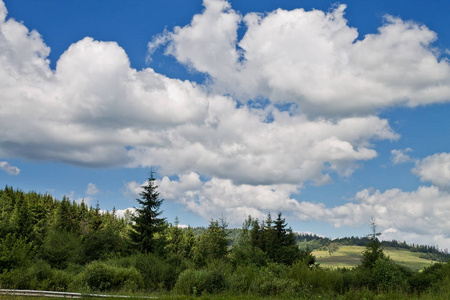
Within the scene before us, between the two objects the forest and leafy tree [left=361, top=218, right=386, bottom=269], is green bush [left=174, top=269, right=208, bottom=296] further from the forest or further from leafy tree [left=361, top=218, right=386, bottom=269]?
leafy tree [left=361, top=218, right=386, bottom=269]

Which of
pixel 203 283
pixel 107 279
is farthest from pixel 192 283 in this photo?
pixel 107 279

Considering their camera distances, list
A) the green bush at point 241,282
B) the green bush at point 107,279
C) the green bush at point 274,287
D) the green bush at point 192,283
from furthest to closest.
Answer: the green bush at point 107,279 → the green bush at point 192,283 → the green bush at point 241,282 → the green bush at point 274,287

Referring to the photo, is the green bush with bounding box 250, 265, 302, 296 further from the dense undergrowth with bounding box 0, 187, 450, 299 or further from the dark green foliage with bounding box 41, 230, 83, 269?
the dark green foliage with bounding box 41, 230, 83, 269

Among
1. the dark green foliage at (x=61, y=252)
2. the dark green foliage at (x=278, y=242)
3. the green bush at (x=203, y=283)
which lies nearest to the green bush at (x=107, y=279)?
the green bush at (x=203, y=283)

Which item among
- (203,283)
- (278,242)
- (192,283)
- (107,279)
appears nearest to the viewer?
(203,283)

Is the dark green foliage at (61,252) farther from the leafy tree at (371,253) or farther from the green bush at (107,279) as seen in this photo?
the leafy tree at (371,253)

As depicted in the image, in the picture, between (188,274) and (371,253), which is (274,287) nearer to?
(188,274)

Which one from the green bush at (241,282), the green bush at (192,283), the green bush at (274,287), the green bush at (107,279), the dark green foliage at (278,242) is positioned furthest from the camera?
the dark green foliage at (278,242)

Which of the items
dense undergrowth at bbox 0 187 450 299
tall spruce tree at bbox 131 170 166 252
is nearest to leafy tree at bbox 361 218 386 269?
dense undergrowth at bbox 0 187 450 299

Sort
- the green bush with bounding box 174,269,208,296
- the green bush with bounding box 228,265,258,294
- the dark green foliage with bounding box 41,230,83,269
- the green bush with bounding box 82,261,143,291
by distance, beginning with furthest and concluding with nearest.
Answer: the dark green foliage with bounding box 41,230,83,269, the green bush with bounding box 82,261,143,291, the green bush with bounding box 174,269,208,296, the green bush with bounding box 228,265,258,294

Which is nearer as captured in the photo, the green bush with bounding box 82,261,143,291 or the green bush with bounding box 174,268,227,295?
the green bush with bounding box 174,268,227,295

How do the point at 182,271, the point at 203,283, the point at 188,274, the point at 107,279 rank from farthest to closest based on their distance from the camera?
the point at 182,271 < the point at 107,279 < the point at 188,274 < the point at 203,283

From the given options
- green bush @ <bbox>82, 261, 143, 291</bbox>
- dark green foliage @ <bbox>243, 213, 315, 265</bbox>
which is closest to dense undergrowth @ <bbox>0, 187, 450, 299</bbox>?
green bush @ <bbox>82, 261, 143, 291</bbox>

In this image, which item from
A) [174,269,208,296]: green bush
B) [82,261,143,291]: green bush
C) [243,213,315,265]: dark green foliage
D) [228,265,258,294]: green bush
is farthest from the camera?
[243,213,315,265]: dark green foliage
